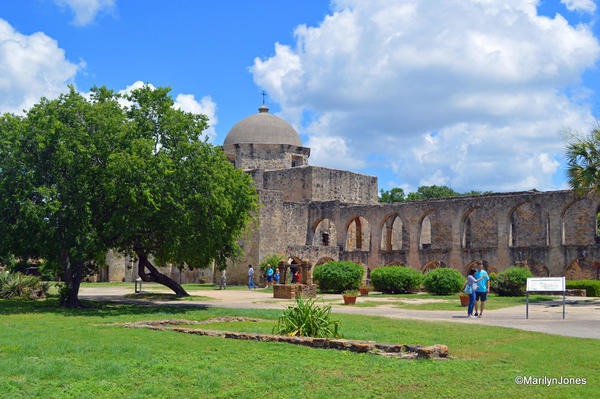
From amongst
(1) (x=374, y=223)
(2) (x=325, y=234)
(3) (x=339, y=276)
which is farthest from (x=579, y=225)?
(3) (x=339, y=276)

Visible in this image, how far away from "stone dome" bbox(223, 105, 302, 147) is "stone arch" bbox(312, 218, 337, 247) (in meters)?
7.06

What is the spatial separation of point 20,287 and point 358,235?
2669cm

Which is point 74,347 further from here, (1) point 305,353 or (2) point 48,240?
(2) point 48,240

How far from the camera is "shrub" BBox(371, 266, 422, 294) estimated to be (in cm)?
2706

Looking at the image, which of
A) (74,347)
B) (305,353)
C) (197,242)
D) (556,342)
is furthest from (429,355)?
(197,242)

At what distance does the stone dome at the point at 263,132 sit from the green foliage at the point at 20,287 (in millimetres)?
26322

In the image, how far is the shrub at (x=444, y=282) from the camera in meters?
25.8

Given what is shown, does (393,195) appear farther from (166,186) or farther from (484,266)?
(166,186)

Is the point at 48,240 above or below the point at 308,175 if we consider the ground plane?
below

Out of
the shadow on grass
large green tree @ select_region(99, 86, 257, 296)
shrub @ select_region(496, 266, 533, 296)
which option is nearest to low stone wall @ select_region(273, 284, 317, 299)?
large green tree @ select_region(99, 86, 257, 296)

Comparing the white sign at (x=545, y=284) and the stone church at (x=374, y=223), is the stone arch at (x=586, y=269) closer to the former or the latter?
the stone church at (x=374, y=223)

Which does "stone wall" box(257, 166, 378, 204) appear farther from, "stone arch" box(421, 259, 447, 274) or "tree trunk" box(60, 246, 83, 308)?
"tree trunk" box(60, 246, 83, 308)

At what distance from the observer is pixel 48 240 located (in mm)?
16328

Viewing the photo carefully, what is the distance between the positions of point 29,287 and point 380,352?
51.8ft
